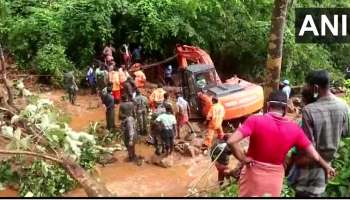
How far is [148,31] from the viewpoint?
18.5 m

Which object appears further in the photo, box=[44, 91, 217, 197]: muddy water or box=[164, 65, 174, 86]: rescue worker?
box=[164, 65, 174, 86]: rescue worker

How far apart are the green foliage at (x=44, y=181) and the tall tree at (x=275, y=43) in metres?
3.76

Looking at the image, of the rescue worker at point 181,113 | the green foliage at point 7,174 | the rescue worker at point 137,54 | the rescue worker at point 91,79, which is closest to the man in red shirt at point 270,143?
the green foliage at point 7,174

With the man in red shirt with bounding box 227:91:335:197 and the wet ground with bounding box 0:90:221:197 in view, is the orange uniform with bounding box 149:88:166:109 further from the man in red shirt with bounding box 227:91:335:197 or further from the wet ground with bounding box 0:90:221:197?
the man in red shirt with bounding box 227:91:335:197

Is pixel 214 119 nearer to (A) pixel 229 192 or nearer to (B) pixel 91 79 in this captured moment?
(B) pixel 91 79

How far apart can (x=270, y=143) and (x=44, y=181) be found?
17.9ft

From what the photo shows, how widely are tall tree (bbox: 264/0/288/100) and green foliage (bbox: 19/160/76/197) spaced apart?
12.3 ft

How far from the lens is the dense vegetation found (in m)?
18.3

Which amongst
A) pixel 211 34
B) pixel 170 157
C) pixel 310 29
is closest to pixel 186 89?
pixel 170 157

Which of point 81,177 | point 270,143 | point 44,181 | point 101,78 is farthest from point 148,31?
point 270,143

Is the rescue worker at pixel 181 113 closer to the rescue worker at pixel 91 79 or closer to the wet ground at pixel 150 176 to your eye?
the wet ground at pixel 150 176

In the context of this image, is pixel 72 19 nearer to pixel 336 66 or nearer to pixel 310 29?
pixel 310 29

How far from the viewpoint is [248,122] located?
4.71 meters

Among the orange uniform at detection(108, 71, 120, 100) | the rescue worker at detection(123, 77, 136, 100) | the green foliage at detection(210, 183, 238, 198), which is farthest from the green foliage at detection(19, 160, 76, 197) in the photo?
the orange uniform at detection(108, 71, 120, 100)
